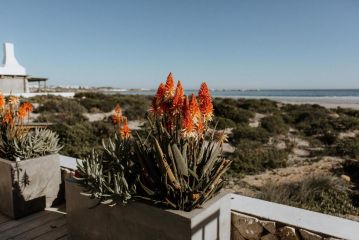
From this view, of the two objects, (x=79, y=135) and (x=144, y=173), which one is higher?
(x=144, y=173)

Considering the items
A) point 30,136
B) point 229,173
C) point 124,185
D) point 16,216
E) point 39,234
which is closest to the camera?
point 124,185

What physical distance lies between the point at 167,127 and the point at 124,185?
0.51m

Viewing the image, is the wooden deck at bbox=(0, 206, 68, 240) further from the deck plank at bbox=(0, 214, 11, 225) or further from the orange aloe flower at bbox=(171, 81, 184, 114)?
the orange aloe flower at bbox=(171, 81, 184, 114)

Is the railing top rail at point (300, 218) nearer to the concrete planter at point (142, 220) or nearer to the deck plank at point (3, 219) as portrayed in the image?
the concrete planter at point (142, 220)

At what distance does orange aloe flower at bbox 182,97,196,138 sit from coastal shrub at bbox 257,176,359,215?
275 cm

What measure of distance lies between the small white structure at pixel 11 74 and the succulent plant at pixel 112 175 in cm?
2999

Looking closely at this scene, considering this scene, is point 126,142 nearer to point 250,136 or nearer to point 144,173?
point 144,173

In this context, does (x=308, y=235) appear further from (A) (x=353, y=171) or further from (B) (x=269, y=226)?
(A) (x=353, y=171)

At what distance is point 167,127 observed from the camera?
2.16 meters

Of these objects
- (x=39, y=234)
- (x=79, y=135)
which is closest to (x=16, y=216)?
(x=39, y=234)

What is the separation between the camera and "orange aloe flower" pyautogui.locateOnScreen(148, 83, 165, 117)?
2.02 meters

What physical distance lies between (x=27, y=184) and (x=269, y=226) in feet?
8.04

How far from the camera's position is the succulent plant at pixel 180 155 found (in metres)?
1.91

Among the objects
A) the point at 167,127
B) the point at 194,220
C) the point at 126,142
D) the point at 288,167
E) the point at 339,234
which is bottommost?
the point at 288,167
